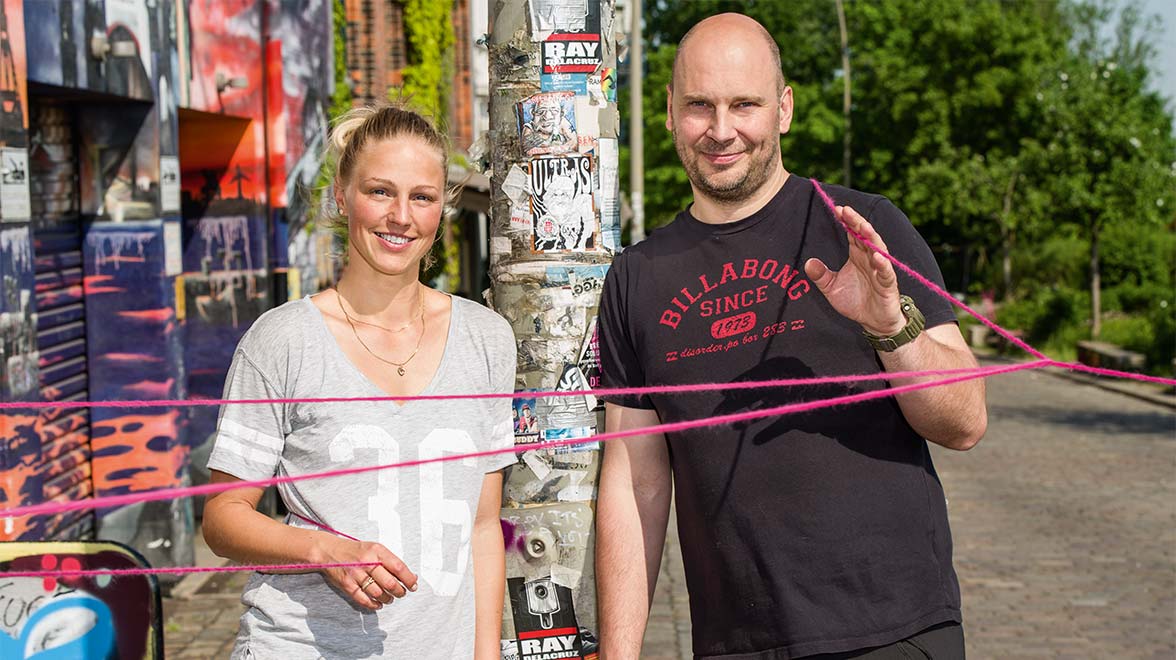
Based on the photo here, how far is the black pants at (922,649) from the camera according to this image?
2.63m

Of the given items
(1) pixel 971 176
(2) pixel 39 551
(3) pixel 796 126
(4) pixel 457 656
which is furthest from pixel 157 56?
(3) pixel 796 126

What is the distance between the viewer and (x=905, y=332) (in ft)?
8.29

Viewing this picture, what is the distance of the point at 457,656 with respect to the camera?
8.48 feet

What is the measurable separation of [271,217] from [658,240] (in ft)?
25.1

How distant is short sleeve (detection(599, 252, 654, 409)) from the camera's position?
2.91m

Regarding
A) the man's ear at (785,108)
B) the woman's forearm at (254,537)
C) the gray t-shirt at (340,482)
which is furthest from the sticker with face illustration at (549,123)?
the woman's forearm at (254,537)

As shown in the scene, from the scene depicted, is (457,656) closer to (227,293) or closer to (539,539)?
(539,539)

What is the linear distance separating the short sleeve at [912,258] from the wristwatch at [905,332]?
109mm

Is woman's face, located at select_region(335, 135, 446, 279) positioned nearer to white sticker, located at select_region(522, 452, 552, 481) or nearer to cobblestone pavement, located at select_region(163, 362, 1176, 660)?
white sticker, located at select_region(522, 452, 552, 481)

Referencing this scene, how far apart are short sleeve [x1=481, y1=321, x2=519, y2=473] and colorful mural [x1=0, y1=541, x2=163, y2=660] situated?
1245 mm

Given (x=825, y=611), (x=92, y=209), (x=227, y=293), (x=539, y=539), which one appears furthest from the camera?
(x=227, y=293)

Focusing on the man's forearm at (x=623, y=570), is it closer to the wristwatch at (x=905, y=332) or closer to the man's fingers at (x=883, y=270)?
the wristwatch at (x=905, y=332)

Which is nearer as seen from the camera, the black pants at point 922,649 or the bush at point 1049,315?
the black pants at point 922,649

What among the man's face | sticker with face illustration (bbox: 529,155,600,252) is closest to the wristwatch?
the man's face
